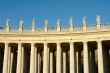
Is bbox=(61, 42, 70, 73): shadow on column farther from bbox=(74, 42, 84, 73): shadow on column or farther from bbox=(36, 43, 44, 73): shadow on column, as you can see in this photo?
bbox=(36, 43, 44, 73): shadow on column

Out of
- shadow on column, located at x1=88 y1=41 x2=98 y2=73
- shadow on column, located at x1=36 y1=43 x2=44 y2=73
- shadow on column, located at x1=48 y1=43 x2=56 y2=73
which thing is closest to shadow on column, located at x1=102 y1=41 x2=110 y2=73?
shadow on column, located at x1=88 y1=41 x2=98 y2=73

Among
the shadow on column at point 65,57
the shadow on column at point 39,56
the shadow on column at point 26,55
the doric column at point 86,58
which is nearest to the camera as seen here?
the doric column at point 86,58

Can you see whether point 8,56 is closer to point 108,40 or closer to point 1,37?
point 1,37

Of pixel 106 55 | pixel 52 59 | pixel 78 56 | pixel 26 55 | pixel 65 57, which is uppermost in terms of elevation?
pixel 26 55

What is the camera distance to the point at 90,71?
7594 cm

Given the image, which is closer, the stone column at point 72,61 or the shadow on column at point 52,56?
the stone column at point 72,61

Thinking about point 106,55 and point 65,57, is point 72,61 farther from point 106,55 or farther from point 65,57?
Answer: point 106,55

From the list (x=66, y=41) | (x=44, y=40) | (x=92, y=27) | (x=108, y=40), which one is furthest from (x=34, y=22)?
(x=108, y=40)

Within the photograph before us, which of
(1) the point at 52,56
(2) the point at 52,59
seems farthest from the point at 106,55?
(1) the point at 52,56

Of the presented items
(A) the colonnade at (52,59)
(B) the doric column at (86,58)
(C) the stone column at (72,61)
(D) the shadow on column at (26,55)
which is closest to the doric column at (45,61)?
(A) the colonnade at (52,59)

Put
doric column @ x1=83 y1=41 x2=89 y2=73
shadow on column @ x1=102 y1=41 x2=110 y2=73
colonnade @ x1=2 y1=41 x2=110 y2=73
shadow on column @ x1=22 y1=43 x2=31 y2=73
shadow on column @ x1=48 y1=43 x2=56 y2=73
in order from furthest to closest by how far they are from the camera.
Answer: shadow on column @ x1=48 y1=43 x2=56 y2=73 → shadow on column @ x1=22 y1=43 x2=31 y2=73 → shadow on column @ x1=102 y1=41 x2=110 y2=73 → colonnade @ x1=2 y1=41 x2=110 y2=73 → doric column @ x1=83 y1=41 x2=89 y2=73

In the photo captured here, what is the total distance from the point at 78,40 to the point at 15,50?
79.8 ft

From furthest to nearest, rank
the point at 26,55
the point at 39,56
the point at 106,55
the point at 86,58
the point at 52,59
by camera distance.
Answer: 1. the point at 39,56
2. the point at 52,59
3. the point at 26,55
4. the point at 106,55
5. the point at 86,58

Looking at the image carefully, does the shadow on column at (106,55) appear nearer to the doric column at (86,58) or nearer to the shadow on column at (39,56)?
the doric column at (86,58)
